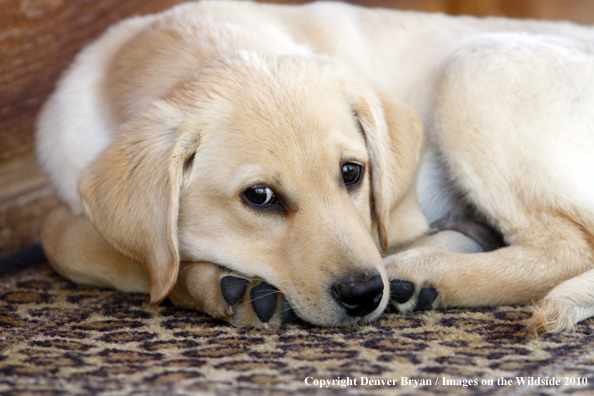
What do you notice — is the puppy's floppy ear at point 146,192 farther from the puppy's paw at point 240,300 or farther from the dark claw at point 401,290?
the dark claw at point 401,290

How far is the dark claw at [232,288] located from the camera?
2.33 m

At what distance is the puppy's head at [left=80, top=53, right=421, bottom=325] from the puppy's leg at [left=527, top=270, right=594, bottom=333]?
1.86 ft

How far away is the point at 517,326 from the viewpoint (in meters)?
2.29

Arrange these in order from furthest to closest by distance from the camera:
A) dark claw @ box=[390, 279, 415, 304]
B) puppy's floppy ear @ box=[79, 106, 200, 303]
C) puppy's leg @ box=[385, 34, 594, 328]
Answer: puppy's leg @ box=[385, 34, 594, 328] < dark claw @ box=[390, 279, 415, 304] < puppy's floppy ear @ box=[79, 106, 200, 303]

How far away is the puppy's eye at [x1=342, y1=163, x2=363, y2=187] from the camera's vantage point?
2553 millimetres

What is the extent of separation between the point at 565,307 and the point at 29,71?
352 centimetres

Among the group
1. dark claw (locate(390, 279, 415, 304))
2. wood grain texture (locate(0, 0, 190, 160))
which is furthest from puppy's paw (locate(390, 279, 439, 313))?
wood grain texture (locate(0, 0, 190, 160))

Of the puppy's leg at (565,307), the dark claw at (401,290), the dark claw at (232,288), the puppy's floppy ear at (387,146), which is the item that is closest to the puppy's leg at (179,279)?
the dark claw at (232,288)

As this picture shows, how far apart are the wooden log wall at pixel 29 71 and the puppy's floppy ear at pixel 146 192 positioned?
1.73 metres

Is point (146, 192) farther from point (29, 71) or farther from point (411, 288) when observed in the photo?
point (29, 71)

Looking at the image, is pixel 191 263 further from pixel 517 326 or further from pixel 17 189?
pixel 17 189

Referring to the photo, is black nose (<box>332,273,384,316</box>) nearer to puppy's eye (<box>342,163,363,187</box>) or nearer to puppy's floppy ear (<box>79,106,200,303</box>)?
puppy's eye (<box>342,163,363,187</box>)

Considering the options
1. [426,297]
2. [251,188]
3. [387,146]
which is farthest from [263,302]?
[387,146]

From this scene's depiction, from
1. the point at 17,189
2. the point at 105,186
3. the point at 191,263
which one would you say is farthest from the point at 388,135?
the point at 17,189
